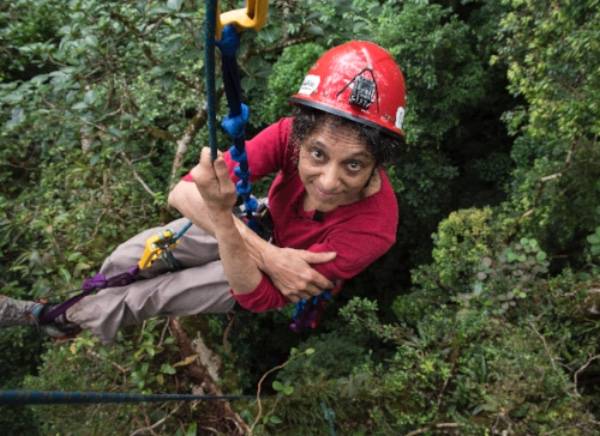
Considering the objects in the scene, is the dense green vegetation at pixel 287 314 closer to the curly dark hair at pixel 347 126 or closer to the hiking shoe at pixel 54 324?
the curly dark hair at pixel 347 126

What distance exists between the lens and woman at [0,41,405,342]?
5.49 feet

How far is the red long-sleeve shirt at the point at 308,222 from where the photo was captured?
6.19ft

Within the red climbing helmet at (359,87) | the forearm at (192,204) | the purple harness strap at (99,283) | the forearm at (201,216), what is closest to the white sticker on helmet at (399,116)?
the red climbing helmet at (359,87)

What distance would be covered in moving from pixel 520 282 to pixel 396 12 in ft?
11.0

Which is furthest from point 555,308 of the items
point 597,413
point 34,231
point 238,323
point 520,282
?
point 34,231

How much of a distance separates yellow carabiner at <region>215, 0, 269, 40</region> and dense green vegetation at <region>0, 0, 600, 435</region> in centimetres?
117

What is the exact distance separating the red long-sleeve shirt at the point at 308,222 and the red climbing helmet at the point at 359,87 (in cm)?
27

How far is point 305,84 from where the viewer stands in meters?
1.81

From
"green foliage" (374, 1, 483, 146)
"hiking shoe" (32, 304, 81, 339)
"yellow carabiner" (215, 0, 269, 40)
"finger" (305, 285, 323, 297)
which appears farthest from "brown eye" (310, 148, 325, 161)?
"green foliage" (374, 1, 483, 146)

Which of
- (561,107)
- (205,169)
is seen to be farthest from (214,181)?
(561,107)

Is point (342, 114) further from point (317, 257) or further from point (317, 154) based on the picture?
point (317, 257)

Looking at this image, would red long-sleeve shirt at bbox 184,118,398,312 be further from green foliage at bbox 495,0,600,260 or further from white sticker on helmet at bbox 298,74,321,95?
green foliage at bbox 495,0,600,260

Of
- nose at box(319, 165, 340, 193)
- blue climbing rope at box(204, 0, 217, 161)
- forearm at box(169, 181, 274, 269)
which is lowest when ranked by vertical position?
forearm at box(169, 181, 274, 269)

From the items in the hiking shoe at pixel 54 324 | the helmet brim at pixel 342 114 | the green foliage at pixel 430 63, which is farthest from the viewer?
the green foliage at pixel 430 63
